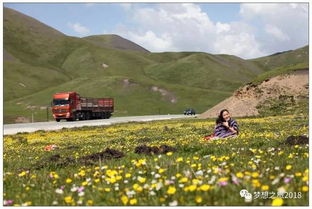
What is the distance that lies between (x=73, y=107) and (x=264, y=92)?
33906 mm

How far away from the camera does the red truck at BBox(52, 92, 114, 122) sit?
3095 inches

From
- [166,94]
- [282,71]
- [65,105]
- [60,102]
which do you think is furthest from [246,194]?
[166,94]

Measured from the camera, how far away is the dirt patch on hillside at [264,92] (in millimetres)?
64688

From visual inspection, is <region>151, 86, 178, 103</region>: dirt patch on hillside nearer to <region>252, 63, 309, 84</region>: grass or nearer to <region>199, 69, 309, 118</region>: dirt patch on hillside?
<region>252, 63, 309, 84</region>: grass

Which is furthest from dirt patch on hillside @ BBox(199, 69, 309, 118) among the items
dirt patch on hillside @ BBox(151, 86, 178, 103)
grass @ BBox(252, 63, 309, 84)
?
dirt patch on hillside @ BBox(151, 86, 178, 103)

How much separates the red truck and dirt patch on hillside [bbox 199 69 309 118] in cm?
2512

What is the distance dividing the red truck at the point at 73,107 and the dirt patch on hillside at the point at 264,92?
25.1 metres

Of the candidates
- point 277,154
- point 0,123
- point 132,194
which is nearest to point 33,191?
point 0,123

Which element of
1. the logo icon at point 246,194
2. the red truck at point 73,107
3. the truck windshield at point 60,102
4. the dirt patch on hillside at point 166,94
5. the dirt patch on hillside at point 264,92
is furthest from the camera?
the dirt patch on hillside at point 166,94

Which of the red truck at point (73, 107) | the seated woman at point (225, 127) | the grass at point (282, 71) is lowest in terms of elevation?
the seated woman at point (225, 127)

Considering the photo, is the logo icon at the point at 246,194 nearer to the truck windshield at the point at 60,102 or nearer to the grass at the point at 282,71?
the grass at the point at 282,71

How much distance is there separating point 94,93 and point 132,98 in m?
13.7

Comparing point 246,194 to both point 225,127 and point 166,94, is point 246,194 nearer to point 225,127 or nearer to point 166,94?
point 225,127

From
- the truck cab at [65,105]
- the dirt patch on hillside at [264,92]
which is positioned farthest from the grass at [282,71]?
the truck cab at [65,105]
